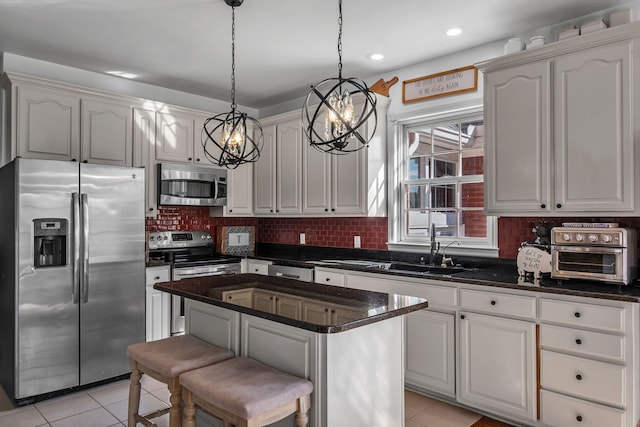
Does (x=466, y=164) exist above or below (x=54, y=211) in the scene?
above

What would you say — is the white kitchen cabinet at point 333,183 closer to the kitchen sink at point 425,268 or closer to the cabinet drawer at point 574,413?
the kitchen sink at point 425,268

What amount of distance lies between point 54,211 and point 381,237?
282 centimetres

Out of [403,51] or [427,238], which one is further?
[427,238]

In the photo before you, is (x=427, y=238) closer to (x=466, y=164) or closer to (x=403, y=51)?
(x=466, y=164)

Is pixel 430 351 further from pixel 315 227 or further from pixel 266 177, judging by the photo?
pixel 266 177

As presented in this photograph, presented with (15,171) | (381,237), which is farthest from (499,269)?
(15,171)

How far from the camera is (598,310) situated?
8.09ft

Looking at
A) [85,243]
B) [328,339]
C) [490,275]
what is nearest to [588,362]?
[490,275]

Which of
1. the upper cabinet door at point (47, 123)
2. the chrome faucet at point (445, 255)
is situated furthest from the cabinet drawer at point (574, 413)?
the upper cabinet door at point (47, 123)

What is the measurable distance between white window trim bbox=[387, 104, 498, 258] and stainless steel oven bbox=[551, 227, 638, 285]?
34.5 inches

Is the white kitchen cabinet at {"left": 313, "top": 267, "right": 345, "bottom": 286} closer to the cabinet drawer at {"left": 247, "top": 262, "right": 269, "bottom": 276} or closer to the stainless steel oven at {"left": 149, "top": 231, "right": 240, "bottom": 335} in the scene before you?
the cabinet drawer at {"left": 247, "top": 262, "right": 269, "bottom": 276}

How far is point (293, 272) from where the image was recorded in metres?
4.31

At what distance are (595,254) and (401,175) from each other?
1898mm

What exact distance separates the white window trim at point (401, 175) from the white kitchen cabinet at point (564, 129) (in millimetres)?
588
